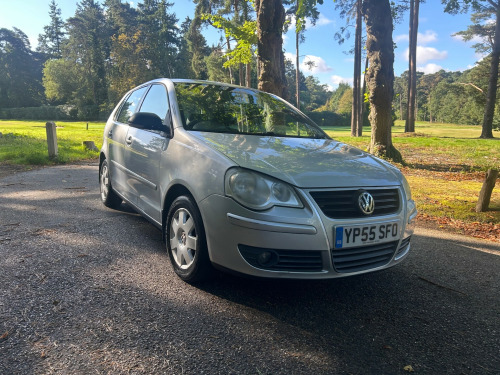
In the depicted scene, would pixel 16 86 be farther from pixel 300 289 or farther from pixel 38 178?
pixel 300 289

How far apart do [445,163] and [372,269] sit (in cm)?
1027

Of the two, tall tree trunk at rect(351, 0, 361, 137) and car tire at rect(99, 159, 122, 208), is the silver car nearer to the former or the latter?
car tire at rect(99, 159, 122, 208)

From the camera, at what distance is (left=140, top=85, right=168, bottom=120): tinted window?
359 centimetres

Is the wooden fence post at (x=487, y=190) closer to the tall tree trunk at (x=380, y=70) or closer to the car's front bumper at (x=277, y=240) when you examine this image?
the car's front bumper at (x=277, y=240)

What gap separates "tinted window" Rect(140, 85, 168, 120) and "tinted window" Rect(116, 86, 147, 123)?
10.7 inches

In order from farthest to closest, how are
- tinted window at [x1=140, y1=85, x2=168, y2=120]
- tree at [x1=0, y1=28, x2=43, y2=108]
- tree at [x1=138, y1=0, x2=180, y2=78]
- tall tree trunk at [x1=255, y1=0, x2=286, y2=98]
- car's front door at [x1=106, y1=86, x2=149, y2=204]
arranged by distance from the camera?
tree at [x1=0, y1=28, x2=43, y2=108] < tree at [x1=138, y1=0, x2=180, y2=78] < tall tree trunk at [x1=255, y1=0, x2=286, y2=98] < car's front door at [x1=106, y1=86, x2=149, y2=204] < tinted window at [x1=140, y1=85, x2=168, y2=120]

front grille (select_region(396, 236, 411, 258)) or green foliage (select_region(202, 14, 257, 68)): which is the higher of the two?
green foliage (select_region(202, 14, 257, 68))

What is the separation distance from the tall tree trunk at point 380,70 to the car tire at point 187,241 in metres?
8.71

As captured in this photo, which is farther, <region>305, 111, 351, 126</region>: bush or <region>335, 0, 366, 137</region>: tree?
<region>305, 111, 351, 126</region>: bush

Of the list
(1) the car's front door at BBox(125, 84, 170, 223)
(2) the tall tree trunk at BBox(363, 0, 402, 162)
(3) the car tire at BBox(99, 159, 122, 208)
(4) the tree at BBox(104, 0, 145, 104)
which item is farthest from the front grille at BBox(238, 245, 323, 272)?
(4) the tree at BBox(104, 0, 145, 104)

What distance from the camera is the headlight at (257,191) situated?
2301 mm

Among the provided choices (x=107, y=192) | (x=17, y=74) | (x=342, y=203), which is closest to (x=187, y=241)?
(x=342, y=203)

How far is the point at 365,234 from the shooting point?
95.0 inches

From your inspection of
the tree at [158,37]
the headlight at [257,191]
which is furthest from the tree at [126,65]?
the headlight at [257,191]
